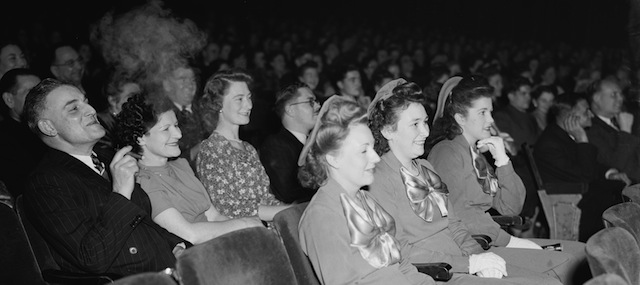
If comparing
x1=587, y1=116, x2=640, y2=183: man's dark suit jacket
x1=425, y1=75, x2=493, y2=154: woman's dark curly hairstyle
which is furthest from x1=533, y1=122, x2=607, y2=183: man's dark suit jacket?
x1=425, y1=75, x2=493, y2=154: woman's dark curly hairstyle

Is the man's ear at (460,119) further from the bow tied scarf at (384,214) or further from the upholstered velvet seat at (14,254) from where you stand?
the upholstered velvet seat at (14,254)

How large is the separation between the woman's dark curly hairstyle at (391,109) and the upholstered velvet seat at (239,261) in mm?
885

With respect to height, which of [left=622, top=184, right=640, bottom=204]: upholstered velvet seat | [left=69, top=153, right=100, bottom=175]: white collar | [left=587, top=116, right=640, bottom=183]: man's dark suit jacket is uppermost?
[left=69, top=153, right=100, bottom=175]: white collar

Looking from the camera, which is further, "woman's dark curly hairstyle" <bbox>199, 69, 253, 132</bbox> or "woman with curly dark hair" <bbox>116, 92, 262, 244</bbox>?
"woman's dark curly hairstyle" <bbox>199, 69, 253, 132</bbox>

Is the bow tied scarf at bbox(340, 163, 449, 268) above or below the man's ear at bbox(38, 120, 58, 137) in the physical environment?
below

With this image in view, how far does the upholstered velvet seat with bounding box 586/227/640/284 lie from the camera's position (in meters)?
2.02

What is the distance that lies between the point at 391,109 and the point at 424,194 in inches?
15.6

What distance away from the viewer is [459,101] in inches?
142

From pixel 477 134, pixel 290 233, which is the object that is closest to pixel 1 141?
pixel 290 233

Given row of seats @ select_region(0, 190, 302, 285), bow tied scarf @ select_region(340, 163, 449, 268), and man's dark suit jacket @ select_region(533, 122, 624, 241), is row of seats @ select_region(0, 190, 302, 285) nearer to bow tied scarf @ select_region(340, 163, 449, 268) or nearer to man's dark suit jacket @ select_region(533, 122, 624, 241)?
bow tied scarf @ select_region(340, 163, 449, 268)

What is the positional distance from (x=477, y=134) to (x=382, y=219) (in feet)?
3.56

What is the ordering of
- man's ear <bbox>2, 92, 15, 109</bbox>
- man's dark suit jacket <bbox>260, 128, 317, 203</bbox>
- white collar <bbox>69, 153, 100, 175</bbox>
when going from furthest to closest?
man's dark suit jacket <bbox>260, 128, 317, 203</bbox> < man's ear <bbox>2, 92, 15, 109</bbox> < white collar <bbox>69, 153, 100, 175</bbox>

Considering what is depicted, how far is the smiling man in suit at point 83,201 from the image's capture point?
107 inches

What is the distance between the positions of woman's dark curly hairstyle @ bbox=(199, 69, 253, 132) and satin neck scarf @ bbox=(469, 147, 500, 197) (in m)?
1.25
